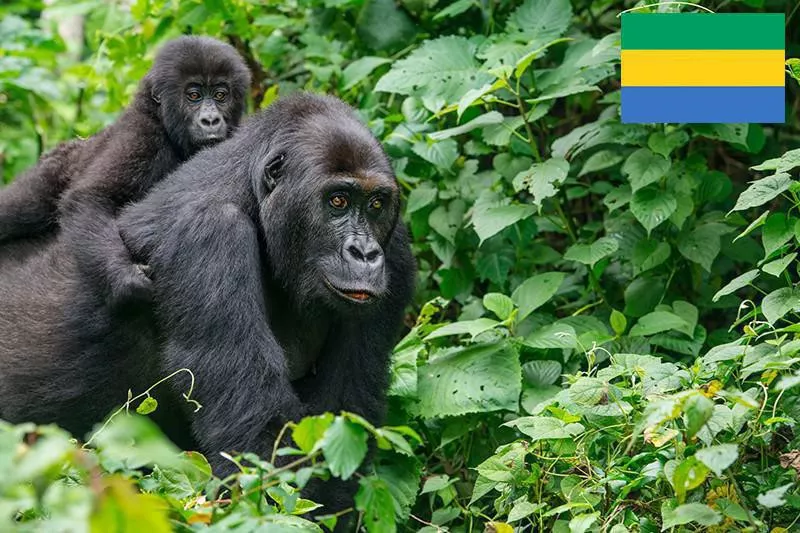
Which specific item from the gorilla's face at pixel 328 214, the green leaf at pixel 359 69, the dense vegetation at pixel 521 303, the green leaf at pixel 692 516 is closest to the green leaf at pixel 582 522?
the dense vegetation at pixel 521 303

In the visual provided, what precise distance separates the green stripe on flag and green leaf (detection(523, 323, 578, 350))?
1271 mm

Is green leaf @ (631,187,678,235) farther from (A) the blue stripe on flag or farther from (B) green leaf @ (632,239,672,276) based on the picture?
(A) the blue stripe on flag

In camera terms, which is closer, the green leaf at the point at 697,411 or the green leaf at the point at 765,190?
the green leaf at the point at 697,411

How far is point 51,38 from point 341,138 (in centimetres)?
500

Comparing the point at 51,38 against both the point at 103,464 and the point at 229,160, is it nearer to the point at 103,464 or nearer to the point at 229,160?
the point at 229,160

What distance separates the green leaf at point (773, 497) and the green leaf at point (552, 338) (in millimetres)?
1470

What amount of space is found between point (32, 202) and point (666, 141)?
2.86 m

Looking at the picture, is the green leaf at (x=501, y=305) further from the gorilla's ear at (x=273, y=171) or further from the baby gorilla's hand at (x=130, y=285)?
the baby gorilla's hand at (x=130, y=285)

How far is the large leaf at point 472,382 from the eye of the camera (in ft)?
15.0

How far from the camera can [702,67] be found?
495 centimetres

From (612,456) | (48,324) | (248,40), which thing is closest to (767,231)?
(612,456)

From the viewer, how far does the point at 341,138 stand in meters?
4.06

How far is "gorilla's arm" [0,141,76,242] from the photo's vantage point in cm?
494

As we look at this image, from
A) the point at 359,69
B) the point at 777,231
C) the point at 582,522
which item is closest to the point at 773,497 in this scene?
the point at 582,522
